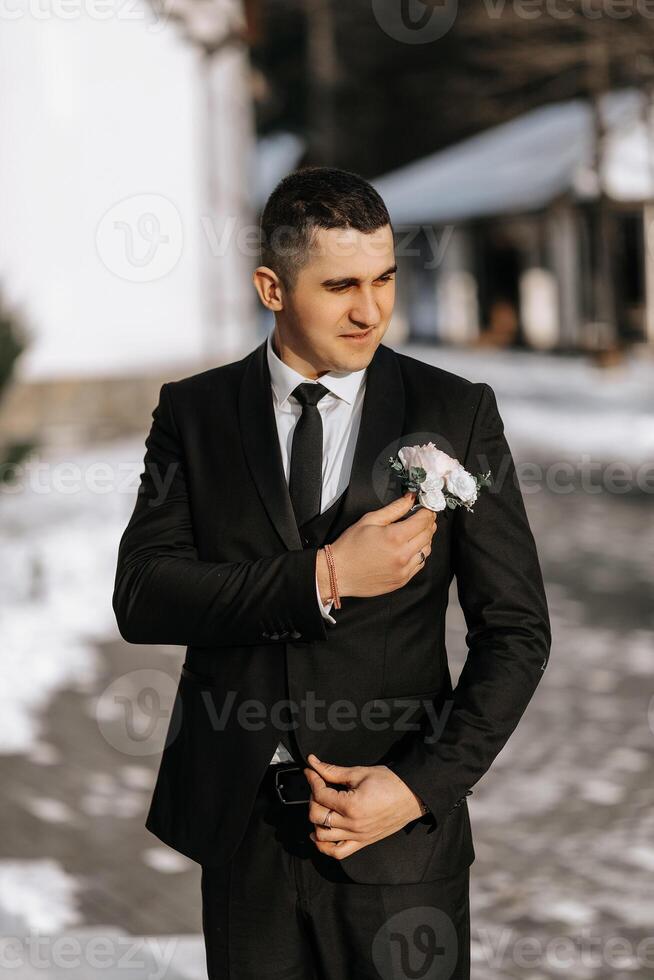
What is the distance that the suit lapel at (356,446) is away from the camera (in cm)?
226

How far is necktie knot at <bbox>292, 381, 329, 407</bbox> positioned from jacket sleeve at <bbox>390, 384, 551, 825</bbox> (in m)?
0.30

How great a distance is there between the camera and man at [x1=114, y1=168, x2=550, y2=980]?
2172 mm

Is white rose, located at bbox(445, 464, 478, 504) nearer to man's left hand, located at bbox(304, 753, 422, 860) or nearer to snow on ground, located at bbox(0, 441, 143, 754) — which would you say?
man's left hand, located at bbox(304, 753, 422, 860)

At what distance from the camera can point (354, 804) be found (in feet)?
6.82

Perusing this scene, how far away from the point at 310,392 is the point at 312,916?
3.18 ft

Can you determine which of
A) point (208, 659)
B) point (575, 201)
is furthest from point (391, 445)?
point (575, 201)

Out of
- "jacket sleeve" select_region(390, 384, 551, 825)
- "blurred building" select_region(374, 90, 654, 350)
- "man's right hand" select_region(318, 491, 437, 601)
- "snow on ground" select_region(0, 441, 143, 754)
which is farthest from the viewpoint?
"blurred building" select_region(374, 90, 654, 350)

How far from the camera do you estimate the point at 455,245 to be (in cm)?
3183

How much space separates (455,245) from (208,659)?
30.4 metres

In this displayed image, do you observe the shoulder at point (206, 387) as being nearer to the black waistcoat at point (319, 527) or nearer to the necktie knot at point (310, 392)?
the necktie knot at point (310, 392)

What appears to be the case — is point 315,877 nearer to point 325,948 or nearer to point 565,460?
point 325,948

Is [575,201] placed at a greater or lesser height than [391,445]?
greater

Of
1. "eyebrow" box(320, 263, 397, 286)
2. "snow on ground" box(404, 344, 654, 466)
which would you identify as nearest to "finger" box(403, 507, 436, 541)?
"eyebrow" box(320, 263, 397, 286)

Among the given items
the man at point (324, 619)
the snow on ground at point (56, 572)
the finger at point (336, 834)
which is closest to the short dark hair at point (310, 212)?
the man at point (324, 619)
